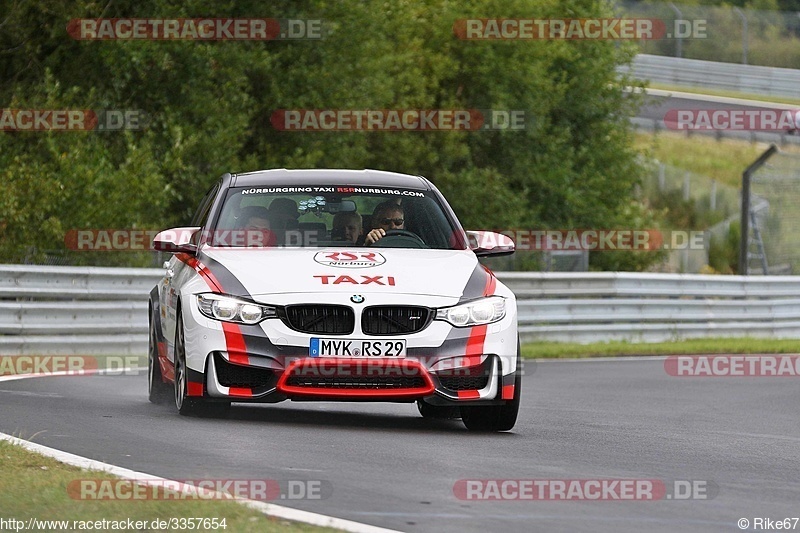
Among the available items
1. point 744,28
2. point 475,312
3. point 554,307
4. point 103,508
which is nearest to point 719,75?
point 744,28

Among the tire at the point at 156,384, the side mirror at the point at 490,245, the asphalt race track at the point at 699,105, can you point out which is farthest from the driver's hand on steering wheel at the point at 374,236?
the asphalt race track at the point at 699,105

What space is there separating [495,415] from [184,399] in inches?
74.8

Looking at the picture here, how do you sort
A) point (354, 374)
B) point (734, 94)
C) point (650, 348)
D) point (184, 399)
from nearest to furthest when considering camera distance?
point (354, 374), point (184, 399), point (650, 348), point (734, 94)

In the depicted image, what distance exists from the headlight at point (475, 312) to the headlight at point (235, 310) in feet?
3.28

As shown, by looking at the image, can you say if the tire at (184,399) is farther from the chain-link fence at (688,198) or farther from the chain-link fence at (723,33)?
the chain-link fence at (688,198)

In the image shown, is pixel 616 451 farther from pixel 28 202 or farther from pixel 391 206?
pixel 28 202

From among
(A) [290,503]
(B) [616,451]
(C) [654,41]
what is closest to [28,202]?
(B) [616,451]

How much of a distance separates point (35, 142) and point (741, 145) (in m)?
33.6

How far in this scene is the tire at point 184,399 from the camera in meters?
9.57

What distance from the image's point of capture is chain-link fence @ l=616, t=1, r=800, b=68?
49.4m

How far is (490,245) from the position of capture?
34.0 ft

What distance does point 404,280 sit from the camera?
937 cm

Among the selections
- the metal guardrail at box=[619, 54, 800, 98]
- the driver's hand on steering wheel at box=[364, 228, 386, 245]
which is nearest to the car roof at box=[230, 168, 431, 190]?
the driver's hand on steering wheel at box=[364, 228, 386, 245]

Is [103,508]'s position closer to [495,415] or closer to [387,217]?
[495,415]
